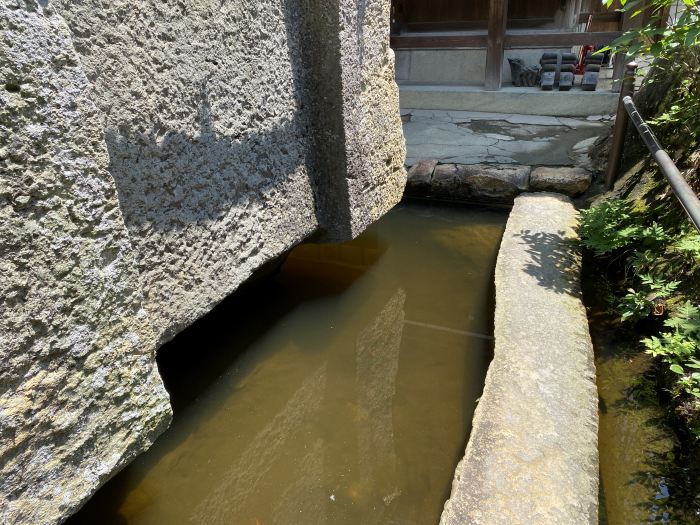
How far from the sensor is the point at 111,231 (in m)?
1.30

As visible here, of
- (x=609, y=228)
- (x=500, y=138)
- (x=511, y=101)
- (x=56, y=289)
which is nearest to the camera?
(x=56, y=289)

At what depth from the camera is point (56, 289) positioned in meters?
1.18

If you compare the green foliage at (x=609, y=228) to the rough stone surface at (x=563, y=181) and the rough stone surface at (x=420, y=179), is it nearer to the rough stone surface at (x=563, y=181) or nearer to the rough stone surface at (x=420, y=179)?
the rough stone surface at (x=563, y=181)

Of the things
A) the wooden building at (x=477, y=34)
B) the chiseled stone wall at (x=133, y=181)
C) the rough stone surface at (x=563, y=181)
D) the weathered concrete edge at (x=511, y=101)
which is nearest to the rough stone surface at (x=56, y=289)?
the chiseled stone wall at (x=133, y=181)

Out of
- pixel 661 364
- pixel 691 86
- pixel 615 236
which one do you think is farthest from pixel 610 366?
pixel 691 86

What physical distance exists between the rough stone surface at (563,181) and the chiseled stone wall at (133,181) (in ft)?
6.42

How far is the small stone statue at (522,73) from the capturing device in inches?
294

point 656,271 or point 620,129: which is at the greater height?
point 620,129

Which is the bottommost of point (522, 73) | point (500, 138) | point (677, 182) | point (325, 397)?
point (325, 397)

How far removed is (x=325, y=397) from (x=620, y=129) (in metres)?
2.97

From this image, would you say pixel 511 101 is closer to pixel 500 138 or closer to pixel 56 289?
pixel 500 138

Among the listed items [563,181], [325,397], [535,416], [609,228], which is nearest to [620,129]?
[563,181]

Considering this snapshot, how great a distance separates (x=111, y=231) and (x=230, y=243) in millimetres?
769

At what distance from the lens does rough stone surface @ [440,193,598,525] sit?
1450 mm
